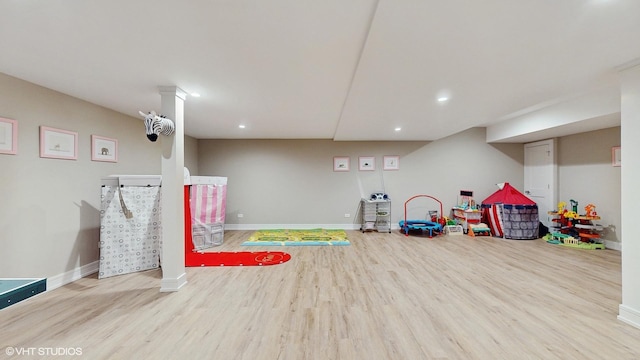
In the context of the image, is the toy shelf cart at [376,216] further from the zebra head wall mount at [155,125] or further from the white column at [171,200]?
the zebra head wall mount at [155,125]

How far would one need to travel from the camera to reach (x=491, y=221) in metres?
5.62

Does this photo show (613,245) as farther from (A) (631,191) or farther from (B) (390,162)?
(B) (390,162)

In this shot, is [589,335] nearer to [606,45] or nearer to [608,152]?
[606,45]

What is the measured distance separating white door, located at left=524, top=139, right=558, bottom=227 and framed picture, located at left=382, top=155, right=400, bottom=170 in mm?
3299

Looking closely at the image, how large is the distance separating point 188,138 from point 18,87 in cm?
324

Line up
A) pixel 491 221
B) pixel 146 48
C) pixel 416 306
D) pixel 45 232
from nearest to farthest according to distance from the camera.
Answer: pixel 146 48
pixel 416 306
pixel 45 232
pixel 491 221

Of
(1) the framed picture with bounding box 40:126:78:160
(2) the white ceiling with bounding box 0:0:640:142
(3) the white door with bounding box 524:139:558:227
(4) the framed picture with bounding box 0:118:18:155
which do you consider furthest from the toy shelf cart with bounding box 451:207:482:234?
(4) the framed picture with bounding box 0:118:18:155

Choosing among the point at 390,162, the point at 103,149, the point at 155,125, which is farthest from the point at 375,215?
the point at 103,149

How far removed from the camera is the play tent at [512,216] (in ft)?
17.2

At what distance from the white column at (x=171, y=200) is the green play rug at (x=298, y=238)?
6.70 feet

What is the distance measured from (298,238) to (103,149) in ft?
12.1

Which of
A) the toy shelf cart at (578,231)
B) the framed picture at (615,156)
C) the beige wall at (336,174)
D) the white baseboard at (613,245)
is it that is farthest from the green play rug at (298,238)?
the framed picture at (615,156)

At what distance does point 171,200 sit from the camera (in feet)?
9.30

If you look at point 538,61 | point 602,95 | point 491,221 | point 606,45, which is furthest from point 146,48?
point 491,221
